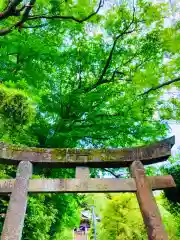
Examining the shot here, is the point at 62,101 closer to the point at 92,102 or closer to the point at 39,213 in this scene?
the point at 92,102

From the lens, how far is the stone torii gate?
366cm

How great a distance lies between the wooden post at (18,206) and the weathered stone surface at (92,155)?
280 mm

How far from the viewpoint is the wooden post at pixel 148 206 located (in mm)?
3555

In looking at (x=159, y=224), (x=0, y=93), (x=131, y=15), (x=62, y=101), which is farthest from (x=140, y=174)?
(x=131, y=15)

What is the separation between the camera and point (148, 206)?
12.7ft

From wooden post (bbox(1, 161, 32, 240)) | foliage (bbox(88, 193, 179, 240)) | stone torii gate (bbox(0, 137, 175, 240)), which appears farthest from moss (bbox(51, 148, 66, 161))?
foliage (bbox(88, 193, 179, 240))

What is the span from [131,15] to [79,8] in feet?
8.16

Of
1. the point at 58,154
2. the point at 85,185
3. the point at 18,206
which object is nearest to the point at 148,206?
the point at 85,185

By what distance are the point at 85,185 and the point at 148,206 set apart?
1.24 metres

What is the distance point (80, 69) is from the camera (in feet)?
28.3

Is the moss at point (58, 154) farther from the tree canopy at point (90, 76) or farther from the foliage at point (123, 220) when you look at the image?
the foliage at point (123, 220)

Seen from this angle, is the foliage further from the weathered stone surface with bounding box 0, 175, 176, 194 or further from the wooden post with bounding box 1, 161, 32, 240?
the wooden post with bounding box 1, 161, 32, 240

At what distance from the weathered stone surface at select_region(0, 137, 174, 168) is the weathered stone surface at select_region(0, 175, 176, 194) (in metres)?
0.45

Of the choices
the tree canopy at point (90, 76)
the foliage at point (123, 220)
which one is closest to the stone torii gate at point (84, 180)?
the tree canopy at point (90, 76)
